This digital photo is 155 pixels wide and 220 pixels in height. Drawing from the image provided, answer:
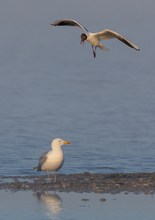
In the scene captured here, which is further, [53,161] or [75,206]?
[53,161]

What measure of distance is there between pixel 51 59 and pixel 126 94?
1706 cm

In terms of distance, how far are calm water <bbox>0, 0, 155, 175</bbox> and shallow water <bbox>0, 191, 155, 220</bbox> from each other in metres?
3.22

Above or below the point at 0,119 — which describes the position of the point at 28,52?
above

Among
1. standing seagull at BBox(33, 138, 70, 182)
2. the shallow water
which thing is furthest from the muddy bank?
the shallow water

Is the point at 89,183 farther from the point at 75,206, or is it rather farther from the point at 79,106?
the point at 79,106

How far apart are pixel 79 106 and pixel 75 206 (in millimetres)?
14351

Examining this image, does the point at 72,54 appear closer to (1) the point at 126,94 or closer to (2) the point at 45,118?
(1) the point at 126,94

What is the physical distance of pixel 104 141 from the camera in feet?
72.7

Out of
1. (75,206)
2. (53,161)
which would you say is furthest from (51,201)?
(53,161)

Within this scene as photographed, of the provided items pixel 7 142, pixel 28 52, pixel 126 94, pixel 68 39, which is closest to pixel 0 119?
pixel 7 142

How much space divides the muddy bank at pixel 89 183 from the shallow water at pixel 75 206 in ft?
1.25

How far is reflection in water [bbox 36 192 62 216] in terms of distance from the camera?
13.8 meters

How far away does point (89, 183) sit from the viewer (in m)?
15.7

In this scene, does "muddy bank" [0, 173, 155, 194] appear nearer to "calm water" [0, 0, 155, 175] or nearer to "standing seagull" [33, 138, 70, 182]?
"standing seagull" [33, 138, 70, 182]
